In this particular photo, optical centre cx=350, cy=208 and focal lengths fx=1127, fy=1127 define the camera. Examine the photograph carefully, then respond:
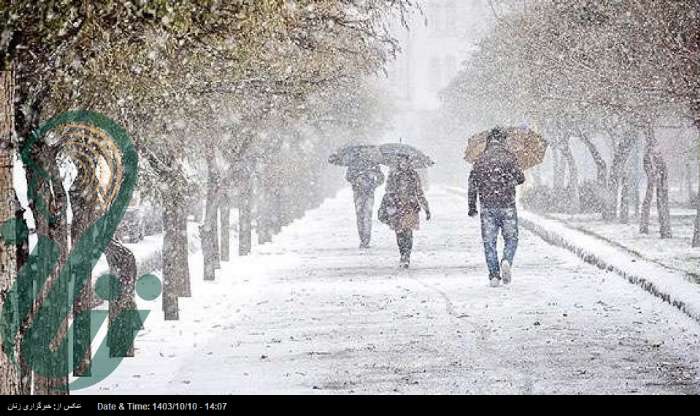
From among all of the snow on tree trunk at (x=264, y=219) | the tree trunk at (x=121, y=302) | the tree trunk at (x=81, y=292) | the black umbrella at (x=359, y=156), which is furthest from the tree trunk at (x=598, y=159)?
the tree trunk at (x=81, y=292)

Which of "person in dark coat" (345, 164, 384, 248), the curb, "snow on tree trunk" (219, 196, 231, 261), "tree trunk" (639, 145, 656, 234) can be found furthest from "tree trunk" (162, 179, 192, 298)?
"tree trunk" (639, 145, 656, 234)

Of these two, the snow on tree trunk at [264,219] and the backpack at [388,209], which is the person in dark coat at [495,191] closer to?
the backpack at [388,209]

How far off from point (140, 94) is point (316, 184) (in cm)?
3722

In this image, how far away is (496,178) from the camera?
15367 millimetres

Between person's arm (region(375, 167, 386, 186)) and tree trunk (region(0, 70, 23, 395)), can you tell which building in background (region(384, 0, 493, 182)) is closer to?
person's arm (region(375, 167, 386, 186))

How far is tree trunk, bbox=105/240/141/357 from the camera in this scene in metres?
9.79

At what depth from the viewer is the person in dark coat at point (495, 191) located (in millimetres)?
15367

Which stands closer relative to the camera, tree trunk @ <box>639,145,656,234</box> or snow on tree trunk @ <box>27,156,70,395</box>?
snow on tree trunk @ <box>27,156,70,395</box>

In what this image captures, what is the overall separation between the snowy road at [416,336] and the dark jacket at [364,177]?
4.62 m

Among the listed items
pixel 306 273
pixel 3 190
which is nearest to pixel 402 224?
pixel 306 273

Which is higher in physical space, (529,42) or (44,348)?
(529,42)

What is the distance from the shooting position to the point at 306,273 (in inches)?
723

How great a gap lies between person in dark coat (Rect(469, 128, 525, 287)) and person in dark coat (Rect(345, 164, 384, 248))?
7822mm

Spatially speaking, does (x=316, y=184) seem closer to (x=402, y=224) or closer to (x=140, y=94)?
(x=402, y=224)
